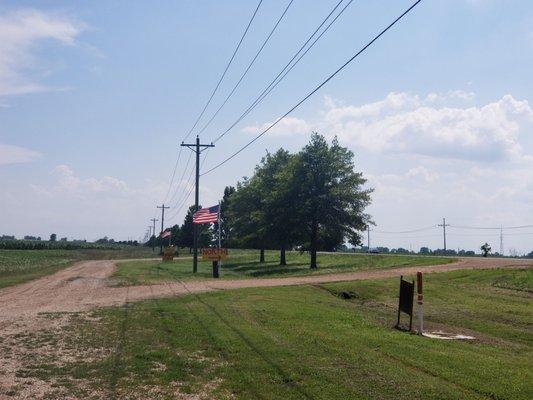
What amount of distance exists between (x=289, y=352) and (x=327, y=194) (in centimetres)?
3545

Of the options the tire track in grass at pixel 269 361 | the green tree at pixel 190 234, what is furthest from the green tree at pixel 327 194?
the green tree at pixel 190 234

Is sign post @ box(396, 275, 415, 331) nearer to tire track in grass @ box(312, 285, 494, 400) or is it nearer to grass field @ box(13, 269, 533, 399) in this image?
grass field @ box(13, 269, 533, 399)

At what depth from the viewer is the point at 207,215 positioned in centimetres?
3594

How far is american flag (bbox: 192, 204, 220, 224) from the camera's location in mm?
34906

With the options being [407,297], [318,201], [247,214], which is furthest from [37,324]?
[247,214]

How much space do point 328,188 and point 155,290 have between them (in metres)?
23.3

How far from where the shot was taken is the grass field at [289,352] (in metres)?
7.81

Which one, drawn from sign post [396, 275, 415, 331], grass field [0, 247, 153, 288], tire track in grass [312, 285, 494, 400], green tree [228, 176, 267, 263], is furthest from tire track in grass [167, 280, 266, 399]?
green tree [228, 176, 267, 263]

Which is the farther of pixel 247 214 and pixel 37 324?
pixel 247 214

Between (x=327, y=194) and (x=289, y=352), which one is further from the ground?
(x=327, y=194)

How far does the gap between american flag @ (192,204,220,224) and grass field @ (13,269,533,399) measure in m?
16.2

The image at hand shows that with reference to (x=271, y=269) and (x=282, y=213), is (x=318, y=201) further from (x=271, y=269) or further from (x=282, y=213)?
(x=271, y=269)

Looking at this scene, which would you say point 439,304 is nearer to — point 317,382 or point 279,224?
point 317,382

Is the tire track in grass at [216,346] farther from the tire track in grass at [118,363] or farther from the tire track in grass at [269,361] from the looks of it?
the tire track in grass at [118,363]
